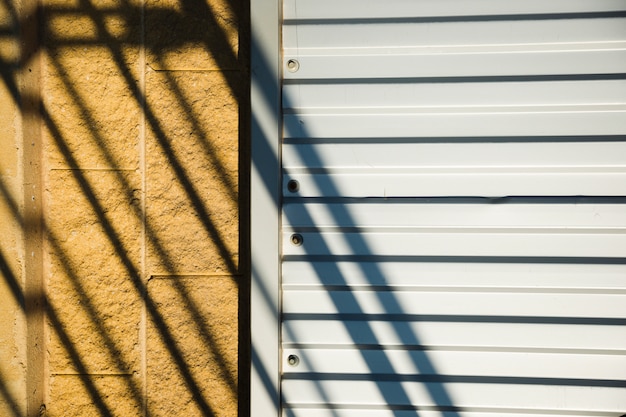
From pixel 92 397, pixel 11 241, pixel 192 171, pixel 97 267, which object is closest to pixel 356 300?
pixel 192 171

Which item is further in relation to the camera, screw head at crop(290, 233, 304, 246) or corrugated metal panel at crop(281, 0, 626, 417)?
screw head at crop(290, 233, 304, 246)

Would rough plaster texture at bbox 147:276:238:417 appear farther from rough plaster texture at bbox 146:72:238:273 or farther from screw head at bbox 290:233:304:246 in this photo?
screw head at bbox 290:233:304:246

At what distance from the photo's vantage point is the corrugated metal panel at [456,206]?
328 cm

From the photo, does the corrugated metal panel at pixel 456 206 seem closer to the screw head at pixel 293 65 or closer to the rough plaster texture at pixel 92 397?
the screw head at pixel 293 65

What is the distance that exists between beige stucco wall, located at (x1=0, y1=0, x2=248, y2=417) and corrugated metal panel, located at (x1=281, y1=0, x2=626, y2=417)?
35cm

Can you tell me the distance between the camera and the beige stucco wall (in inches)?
132

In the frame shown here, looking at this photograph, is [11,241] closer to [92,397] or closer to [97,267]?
[97,267]

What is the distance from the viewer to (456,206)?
131 inches

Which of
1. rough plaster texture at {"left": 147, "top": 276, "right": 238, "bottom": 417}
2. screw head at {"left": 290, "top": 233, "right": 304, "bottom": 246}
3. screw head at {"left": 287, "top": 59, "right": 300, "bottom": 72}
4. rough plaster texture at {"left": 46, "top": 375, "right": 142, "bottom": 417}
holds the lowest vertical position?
rough plaster texture at {"left": 46, "top": 375, "right": 142, "bottom": 417}

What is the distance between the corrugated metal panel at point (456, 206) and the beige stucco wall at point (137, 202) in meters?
0.35

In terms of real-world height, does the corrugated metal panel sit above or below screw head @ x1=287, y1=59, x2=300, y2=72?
below

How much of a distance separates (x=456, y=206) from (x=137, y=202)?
1659mm

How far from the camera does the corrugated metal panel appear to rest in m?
3.28

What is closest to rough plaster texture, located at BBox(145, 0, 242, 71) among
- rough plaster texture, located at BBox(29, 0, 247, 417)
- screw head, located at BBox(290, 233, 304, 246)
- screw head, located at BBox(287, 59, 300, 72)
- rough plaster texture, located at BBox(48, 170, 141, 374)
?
rough plaster texture, located at BBox(29, 0, 247, 417)
